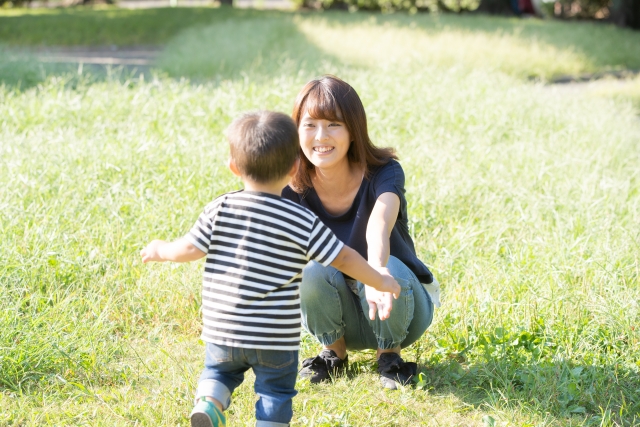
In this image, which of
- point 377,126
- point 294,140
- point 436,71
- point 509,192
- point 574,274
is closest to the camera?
point 294,140

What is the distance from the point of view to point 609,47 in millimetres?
13367

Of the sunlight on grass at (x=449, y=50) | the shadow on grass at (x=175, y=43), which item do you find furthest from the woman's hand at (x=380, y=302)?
the sunlight on grass at (x=449, y=50)

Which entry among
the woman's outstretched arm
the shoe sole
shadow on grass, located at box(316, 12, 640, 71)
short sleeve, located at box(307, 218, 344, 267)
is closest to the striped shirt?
short sleeve, located at box(307, 218, 344, 267)

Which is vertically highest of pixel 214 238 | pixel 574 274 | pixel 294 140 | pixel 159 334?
pixel 294 140

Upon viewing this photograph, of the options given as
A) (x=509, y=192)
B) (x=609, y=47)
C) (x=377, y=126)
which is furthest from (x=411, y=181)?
(x=609, y=47)

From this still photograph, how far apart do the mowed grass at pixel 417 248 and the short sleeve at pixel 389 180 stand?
75 cm

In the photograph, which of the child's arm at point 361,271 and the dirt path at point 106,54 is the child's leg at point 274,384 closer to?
the child's arm at point 361,271

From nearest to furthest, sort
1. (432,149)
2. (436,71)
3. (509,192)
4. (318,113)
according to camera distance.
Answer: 1. (318,113)
2. (509,192)
3. (432,149)
4. (436,71)

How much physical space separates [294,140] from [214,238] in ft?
1.26

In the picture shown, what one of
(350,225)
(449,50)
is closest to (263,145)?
(350,225)

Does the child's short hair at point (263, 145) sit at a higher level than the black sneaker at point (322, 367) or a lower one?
higher

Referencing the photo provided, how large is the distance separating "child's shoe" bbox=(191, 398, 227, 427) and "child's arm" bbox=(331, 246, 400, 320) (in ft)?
1.85

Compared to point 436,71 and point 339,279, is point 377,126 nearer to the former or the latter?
point 436,71

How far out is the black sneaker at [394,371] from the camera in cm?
295
